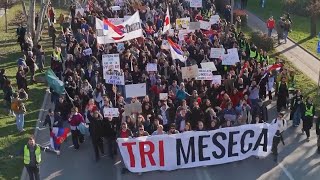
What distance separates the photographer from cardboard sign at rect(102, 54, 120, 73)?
17672mm

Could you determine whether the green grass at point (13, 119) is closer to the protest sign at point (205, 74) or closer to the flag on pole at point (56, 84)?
the flag on pole at point (56, 84)

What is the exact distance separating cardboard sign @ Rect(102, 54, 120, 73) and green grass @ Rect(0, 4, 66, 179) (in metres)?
3.39

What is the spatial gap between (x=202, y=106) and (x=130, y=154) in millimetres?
3474

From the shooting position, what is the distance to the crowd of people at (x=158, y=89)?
16.2 m

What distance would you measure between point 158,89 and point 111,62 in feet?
6.36

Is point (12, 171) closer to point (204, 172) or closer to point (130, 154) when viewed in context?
point (130, 154)

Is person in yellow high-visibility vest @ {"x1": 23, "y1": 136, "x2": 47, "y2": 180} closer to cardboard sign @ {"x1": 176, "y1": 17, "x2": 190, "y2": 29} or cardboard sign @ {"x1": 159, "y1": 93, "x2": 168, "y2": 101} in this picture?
cardboard sign @ {"x1": 159, "y1": 93, "x2": 168, "y2": 101}

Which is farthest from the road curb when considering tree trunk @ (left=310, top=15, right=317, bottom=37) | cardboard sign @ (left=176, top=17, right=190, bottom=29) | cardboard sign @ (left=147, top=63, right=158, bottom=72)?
tree trunk @ (left=310, top=15, right=317, bottom=37)

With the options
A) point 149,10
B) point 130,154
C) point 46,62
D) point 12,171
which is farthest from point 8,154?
point 149,10

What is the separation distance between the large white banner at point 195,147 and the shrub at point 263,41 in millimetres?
12566

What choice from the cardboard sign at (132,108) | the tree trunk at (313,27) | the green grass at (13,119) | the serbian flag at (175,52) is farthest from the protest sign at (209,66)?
the tree trunk at (313,27)

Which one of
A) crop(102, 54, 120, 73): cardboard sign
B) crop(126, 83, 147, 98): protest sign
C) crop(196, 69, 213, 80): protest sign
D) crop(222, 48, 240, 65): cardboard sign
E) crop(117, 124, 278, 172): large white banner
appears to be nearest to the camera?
crop(117, 124, 278, 172): large white banner

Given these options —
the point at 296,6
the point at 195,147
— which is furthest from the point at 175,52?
the point at 296,6

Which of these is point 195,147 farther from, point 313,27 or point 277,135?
point 313,27
